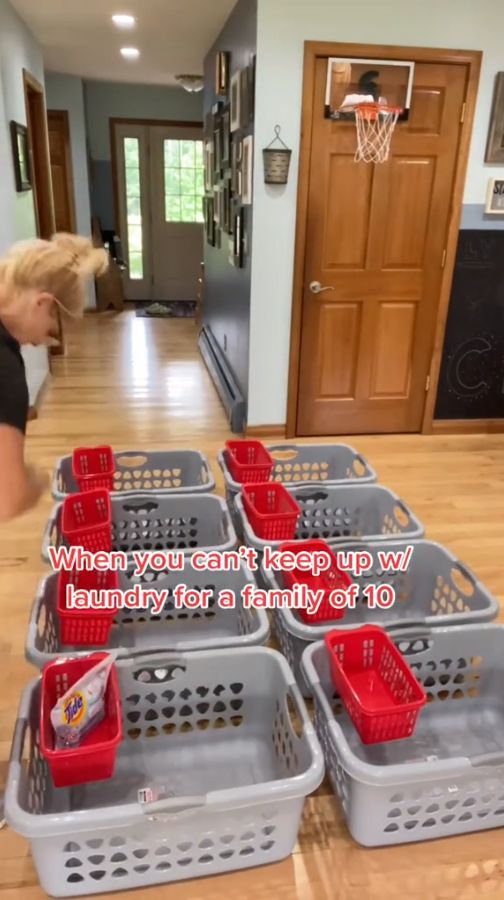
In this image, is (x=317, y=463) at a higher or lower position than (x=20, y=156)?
lower

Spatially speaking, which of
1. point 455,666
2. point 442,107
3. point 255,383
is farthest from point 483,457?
point 455,666

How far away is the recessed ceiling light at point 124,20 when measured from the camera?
4379 millimetres

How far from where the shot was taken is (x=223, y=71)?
4.37 meters

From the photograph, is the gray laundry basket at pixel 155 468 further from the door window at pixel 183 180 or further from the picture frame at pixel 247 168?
the door window at pixel 183 180

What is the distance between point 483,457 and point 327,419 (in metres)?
0.92

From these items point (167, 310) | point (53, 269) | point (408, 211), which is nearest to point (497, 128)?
point (408, 211)

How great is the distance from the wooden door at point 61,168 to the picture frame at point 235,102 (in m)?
3.59

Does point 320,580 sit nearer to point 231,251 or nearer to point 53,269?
point 53,269

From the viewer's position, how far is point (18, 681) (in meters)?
2.07

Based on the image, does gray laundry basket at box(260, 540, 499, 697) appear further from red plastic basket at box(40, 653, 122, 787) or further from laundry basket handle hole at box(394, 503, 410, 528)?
red plastic basket at box(40, 653, 122, 787)

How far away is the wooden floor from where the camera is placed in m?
1.53

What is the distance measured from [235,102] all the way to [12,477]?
3316 millimetres

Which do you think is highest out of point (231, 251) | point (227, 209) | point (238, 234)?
point (227, 209)

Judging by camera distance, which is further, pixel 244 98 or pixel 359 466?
pixel 244 98
